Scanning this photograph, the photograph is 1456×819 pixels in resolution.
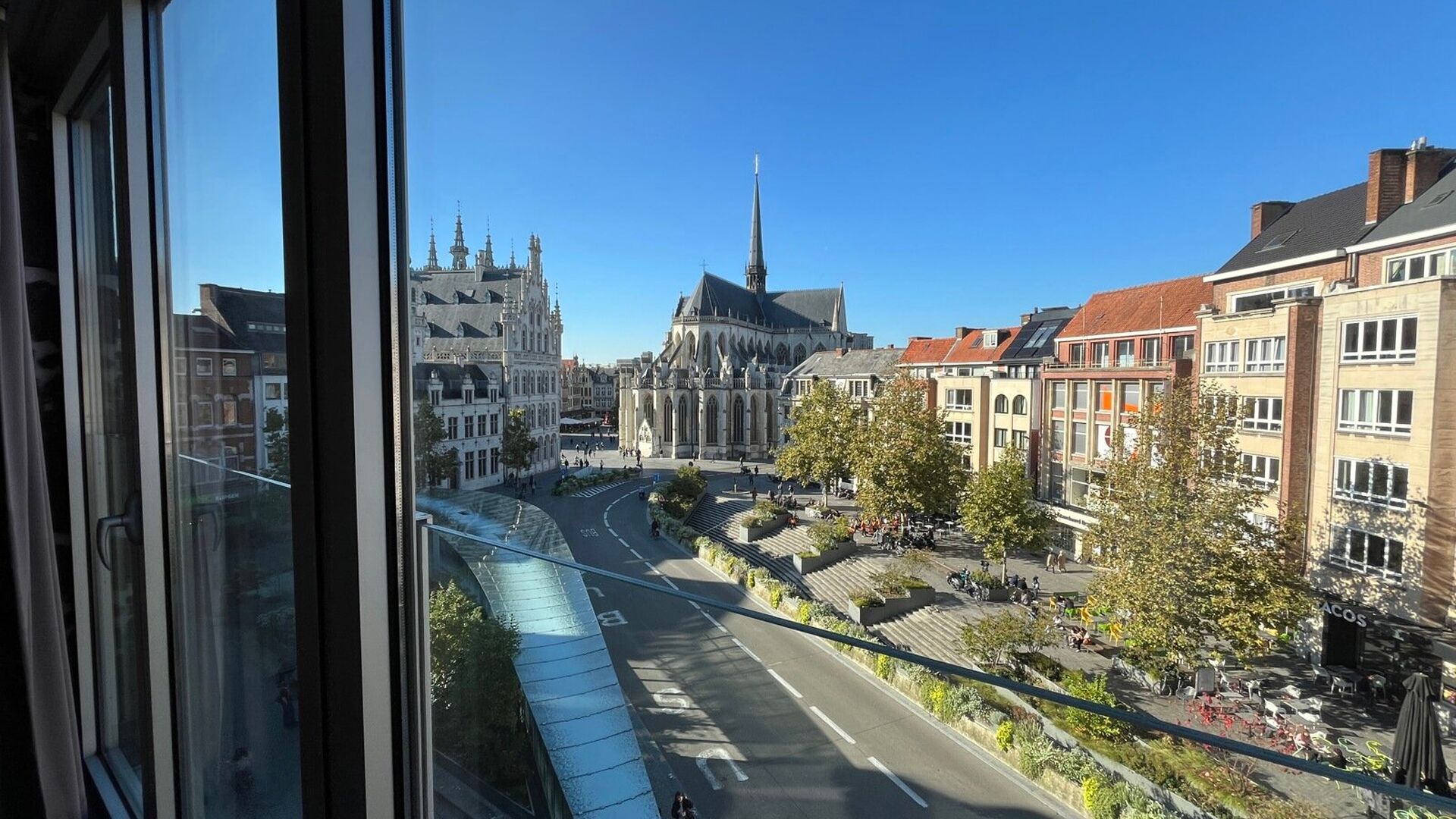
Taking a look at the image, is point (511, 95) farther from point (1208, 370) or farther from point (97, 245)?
point (1208, 370)

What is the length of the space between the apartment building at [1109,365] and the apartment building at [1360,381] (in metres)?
0.88

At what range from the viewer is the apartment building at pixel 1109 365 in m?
4.40

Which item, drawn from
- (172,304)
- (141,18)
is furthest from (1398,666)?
(141,18)

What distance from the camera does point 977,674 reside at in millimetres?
660

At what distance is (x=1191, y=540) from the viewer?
443cm

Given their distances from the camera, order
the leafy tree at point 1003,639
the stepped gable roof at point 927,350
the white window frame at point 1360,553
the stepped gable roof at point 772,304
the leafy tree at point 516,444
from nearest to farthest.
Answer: the leafy tree at point 516,444 → the white window frame at point 1360,553 → the leafy tree at point 1003,639 → the stepped gable roof at point 927,350 → the stepped gable roof at point 772,304

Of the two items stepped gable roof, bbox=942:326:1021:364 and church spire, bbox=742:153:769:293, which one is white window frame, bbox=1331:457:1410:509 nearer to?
stepped gable roof, bbox=942:326:1021:364

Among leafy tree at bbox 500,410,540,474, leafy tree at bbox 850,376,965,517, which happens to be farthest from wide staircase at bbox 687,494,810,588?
leafy tree at bbox 500,410,540,474

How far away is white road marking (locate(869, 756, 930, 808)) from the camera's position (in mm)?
848

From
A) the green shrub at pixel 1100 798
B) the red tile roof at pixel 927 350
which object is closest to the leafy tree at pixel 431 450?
the green shrub at pixel 1100 798

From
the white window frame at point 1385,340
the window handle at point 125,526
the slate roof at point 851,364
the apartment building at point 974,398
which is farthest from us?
the slate roof at point 851,364

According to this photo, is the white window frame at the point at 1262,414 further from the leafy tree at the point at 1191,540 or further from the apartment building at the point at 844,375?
the apartment building at the point at 844,375

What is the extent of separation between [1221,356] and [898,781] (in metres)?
3.70

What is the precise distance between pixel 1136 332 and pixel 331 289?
5.55 m
